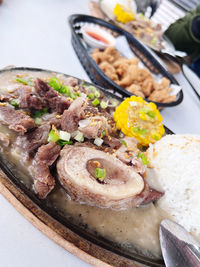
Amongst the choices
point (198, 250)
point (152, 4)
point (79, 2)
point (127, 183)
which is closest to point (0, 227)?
point (127, 183)

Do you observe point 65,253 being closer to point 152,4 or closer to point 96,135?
point 96,135

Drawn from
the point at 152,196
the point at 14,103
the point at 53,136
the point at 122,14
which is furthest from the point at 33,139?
the point at 122,14

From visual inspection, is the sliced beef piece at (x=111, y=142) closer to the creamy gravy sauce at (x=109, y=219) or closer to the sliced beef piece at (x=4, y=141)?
the creamy gravy sauce at (x=109, y=219)

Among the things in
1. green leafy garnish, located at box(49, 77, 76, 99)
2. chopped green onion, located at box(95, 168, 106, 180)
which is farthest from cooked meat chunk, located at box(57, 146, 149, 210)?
green leafy garnish, located at box(49, 77, 76, 99)

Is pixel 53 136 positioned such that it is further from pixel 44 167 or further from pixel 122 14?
pixel 122 14

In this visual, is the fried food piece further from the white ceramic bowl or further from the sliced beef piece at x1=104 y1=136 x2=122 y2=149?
the sliced beef piece at x1=104 y1=136 x2=122 y2=149

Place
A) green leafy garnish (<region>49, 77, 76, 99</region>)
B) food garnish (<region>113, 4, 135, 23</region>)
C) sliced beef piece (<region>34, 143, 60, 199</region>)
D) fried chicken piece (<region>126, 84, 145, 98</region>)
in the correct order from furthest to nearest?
food garnish (<region>113, 4, 135, 23</region>) → fried chicken piece (<region>126, 84, 145, 98</region>) → green leafy garnish (<region>49, 77, 76, 99</region>) → sliced beef piece (<region>34, 143, 60, 199</region>)
